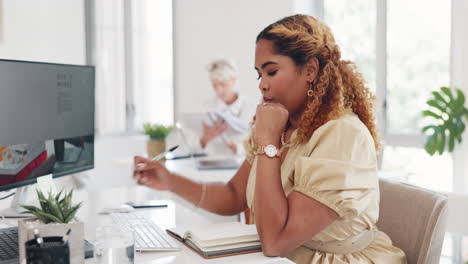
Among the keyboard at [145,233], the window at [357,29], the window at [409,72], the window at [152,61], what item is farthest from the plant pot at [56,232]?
the window at [152,61]

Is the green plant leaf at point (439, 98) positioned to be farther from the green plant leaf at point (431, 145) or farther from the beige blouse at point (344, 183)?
the beige blouse at point (344, 183)

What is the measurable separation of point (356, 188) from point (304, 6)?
3.51 metres

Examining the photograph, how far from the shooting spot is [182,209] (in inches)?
70.0

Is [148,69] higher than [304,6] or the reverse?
the reverse

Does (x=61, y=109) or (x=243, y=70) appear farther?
(x=243, y=70)

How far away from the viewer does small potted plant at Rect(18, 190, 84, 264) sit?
41.4 inches

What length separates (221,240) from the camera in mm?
1227

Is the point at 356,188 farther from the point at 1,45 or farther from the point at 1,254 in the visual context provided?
the point at 1,45

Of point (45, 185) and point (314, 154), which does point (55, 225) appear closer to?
point (45, 185)

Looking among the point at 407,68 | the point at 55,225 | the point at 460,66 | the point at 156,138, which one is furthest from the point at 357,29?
the point at 55,225

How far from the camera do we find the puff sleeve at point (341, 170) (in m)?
1.21

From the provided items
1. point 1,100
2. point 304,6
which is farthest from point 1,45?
point 1,100

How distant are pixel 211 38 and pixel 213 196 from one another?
355 cm

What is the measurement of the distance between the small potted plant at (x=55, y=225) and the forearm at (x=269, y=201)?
0.42 metres
